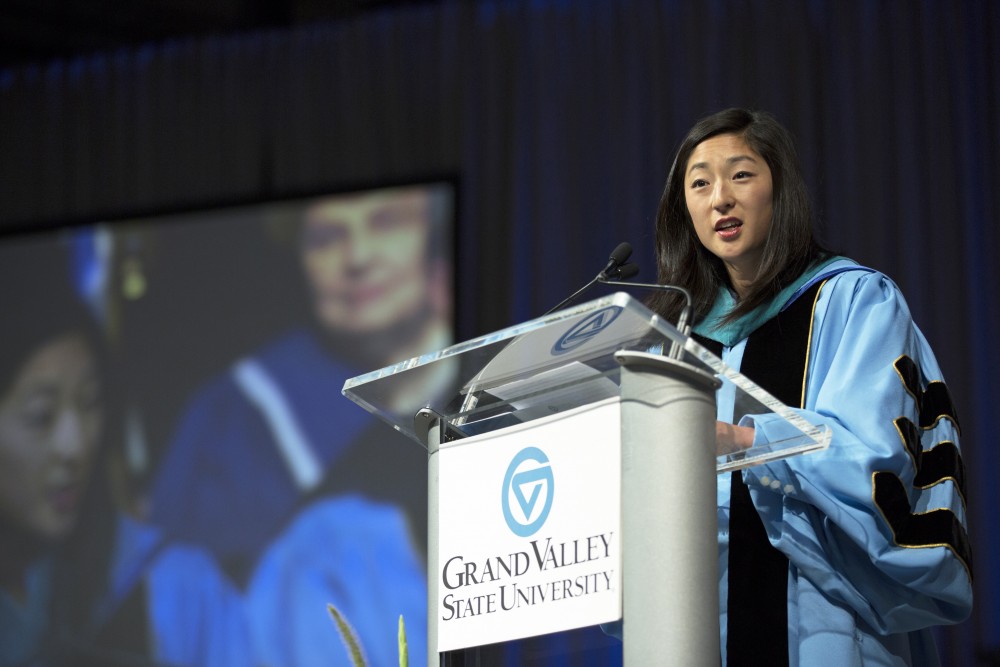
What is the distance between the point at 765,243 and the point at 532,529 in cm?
83

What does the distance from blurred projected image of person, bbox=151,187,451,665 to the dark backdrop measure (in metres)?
0.19

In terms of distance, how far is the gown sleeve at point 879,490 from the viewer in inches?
70.1

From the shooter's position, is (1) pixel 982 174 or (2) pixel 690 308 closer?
(2) pixel 690 308


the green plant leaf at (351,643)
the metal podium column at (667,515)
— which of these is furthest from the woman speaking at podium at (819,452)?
the green plant leaf at (351,643)

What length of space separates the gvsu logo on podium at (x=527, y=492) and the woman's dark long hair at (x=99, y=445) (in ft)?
12.5

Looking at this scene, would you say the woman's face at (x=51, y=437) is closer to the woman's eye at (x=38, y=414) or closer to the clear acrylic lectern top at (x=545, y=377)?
the woman's eye at (x=38, y=414)

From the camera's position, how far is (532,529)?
5.04ft

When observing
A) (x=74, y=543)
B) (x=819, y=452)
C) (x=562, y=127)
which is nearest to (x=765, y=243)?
(x=819, y=452)

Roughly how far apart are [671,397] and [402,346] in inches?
133

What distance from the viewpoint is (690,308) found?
5.32ft

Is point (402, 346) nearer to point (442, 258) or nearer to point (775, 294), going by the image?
point (442, 258)

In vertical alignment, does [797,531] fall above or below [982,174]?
below

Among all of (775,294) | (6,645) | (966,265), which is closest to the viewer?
(775,294)

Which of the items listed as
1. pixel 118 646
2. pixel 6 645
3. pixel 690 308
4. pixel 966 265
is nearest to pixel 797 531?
pixel 690 308
